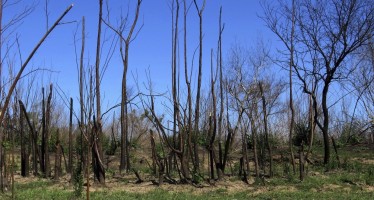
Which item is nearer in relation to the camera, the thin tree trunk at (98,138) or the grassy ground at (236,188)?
the grassy ground at (236,188)

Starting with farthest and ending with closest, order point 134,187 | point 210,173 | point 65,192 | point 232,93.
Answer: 1. point 232,93
2. point 210,173
3. point 134,187
4. point 65,192

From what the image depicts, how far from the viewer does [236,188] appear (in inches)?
404

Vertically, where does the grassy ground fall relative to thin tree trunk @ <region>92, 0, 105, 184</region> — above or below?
below

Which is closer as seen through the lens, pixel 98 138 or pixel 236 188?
pixel 236 188

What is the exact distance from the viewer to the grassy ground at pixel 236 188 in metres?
9.24

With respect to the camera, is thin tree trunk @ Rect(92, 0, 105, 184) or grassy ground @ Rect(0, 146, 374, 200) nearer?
grassy ground @ Rect(0, 146, 374, 200)

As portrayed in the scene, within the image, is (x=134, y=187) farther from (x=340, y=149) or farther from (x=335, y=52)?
(x=340, y=149)

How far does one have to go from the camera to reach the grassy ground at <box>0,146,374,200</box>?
9242mm

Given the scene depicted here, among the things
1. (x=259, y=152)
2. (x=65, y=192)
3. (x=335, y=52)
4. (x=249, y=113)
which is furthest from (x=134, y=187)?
(x=335, y=52)

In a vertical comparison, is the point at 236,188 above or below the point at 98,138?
below

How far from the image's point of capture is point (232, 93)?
13.3 m

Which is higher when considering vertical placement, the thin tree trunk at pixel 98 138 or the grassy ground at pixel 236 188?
the thin tree trunk at pixel 98 138

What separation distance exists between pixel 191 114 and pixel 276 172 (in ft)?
9.55

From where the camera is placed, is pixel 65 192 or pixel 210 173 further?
pixel 210 173
